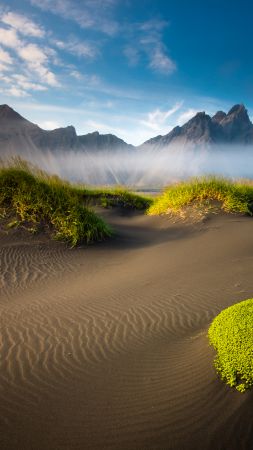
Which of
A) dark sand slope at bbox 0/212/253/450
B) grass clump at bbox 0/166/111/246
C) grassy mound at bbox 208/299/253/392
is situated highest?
grass clump at bbox 0/166/111/246

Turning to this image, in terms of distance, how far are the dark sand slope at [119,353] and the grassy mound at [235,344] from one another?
0.10m

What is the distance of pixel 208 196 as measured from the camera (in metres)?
12.6

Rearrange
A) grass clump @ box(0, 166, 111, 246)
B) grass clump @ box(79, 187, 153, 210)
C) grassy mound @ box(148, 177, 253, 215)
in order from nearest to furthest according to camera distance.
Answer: grass clump @ box(0, 166, 111, 246) → grassy mound @ box(148, 177, 253, 215) → grass clump @ box(79, 187, 153, 210)

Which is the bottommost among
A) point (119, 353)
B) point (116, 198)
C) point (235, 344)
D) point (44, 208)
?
point (119, 353)

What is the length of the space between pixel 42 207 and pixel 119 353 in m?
6.86

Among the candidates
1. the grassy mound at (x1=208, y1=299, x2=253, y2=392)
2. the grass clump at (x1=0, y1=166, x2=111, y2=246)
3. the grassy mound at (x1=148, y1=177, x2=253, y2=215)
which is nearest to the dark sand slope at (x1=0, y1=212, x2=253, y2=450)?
the grassy mound at (x1=208, y1=299, x2=253, y2=392)

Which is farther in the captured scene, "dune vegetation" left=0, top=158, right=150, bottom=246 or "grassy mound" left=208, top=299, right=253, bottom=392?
"dune vegetation" left=0, top=158, right=150, bottom=246

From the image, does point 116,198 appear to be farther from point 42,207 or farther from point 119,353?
point 119,353

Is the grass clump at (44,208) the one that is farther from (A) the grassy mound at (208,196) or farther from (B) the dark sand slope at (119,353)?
(A) the grassy mound at (208,196)

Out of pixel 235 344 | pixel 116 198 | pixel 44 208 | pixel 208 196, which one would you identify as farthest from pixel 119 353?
pixel 116 198

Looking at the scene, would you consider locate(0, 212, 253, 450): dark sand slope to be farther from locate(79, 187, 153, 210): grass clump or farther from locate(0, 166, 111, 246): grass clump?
locate(79, 187, 153, 210): grass clump

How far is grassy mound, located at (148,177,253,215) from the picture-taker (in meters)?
11.9

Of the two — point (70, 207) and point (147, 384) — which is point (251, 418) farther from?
point (70, 207)

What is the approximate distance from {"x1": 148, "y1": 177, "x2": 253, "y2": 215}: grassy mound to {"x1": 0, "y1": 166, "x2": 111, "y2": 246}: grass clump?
384 centimetres
